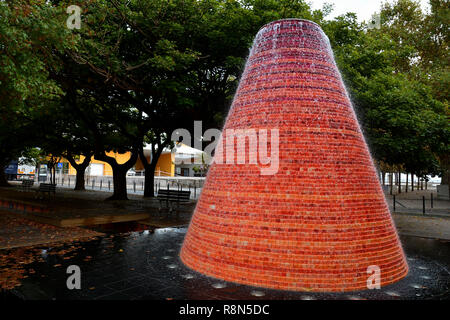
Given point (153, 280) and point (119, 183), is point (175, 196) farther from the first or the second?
point (153, 280)

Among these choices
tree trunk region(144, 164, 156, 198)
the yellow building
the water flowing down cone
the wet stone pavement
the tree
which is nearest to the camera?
the wet stone pavement

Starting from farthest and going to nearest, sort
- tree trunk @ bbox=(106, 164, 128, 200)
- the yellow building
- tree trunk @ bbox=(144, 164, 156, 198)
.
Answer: the yellow building, tree trunk @ bbox=(144, 164, 156, 198), tree trunk @ bbox=(106, 164, 128, 200)

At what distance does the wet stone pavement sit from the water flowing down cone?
0.24 m

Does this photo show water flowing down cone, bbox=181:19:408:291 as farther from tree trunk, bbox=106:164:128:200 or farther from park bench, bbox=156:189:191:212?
tree trunk, bbox=106:164:128:200

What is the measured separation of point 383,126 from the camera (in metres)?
13.4

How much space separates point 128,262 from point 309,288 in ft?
11.0

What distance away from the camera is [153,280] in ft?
→ 16.3

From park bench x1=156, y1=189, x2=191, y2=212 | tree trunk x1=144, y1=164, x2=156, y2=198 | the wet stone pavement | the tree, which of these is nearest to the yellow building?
tree trunk x1=144, y1=164, x2=156, y2=198

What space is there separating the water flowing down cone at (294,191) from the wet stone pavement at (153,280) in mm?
242

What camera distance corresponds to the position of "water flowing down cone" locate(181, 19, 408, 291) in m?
4.72

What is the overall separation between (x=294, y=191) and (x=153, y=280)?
258 cm

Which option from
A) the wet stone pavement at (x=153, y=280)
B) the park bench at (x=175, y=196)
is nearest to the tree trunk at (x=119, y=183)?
the park bench at (x=175, y=196)
